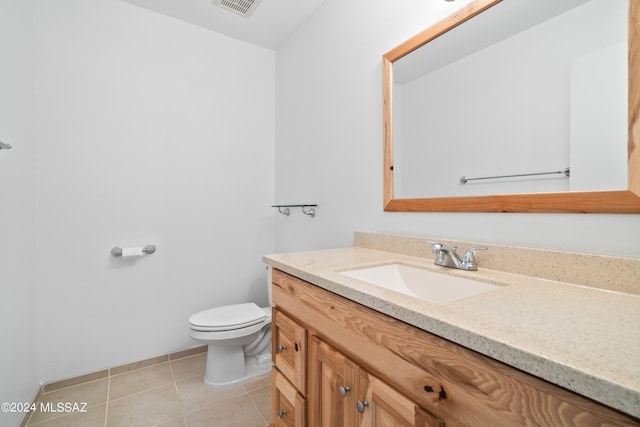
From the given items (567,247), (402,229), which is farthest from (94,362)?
(567,247)

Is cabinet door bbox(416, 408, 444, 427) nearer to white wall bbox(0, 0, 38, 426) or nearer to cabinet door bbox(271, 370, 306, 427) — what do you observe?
cabinet door bbox(271, 370, 306, 427)

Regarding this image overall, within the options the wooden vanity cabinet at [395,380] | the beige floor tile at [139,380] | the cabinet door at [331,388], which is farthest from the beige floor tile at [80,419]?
the cabinet door at [331,388]

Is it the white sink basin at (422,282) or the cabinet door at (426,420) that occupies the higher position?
the white sink basin at (422,282)

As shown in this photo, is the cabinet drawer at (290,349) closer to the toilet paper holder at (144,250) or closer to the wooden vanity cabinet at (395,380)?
the wooden vanity cabinet at (395,380)

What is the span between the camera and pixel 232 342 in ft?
5.80

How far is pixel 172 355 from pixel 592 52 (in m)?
2.69

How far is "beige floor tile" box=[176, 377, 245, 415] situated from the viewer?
5.35 ft

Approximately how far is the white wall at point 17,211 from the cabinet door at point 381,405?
5.05ft

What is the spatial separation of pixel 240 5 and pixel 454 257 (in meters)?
2.08

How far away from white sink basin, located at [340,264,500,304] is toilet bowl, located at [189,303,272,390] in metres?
1.01

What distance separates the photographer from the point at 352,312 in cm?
81

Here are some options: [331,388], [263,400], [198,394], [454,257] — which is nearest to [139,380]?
[198,394]

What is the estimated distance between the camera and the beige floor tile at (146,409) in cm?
150

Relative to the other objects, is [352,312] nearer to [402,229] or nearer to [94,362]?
[402,229]
